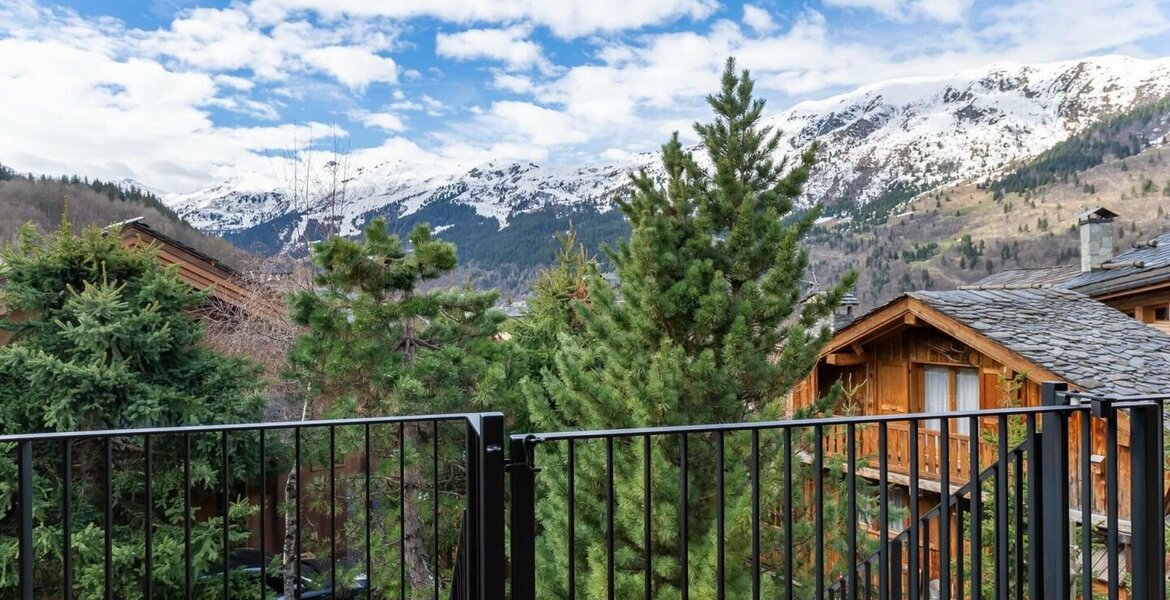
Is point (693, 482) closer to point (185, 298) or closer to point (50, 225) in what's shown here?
point (185, 298)

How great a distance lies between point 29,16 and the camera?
12.1 m

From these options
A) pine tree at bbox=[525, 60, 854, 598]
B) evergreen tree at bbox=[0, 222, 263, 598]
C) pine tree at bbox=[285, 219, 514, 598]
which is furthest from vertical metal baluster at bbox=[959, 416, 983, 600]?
evergreen tree at bbox=[0, 222, 263, 598]

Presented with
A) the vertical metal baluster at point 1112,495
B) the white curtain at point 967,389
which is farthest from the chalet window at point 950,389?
the vertical metal baluster at point 1112,495

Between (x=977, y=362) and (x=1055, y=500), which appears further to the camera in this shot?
(x=977, y=362)

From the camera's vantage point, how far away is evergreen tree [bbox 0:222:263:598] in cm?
509

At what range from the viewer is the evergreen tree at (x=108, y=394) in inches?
201

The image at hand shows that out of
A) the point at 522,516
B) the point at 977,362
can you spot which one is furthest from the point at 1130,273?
the point at 522,516

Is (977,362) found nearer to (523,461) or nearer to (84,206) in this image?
(523,461)

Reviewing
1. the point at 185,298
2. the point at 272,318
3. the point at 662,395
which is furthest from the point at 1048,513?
the point at 272,318

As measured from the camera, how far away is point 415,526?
5855 mm

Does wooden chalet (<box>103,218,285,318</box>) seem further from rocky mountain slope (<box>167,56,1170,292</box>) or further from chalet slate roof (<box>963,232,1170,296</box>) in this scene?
rocky mountain slope (<box>167,56,1170,292</box>)

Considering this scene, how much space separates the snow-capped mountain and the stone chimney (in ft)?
48.1

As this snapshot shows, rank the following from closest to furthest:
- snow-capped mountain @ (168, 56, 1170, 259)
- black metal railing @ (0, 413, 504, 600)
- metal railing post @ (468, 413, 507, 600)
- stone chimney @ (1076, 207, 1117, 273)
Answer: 1. metal railing post @ (468, 413, 507, 600)
2. black metal railing @ (0, 413, 504, 600)
3. stone chimney @ (1076, 207, 1117, 273)
4. snow-capped mountain @ (168, 56, 1170, 259)

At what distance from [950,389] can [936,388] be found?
0.28 metres
